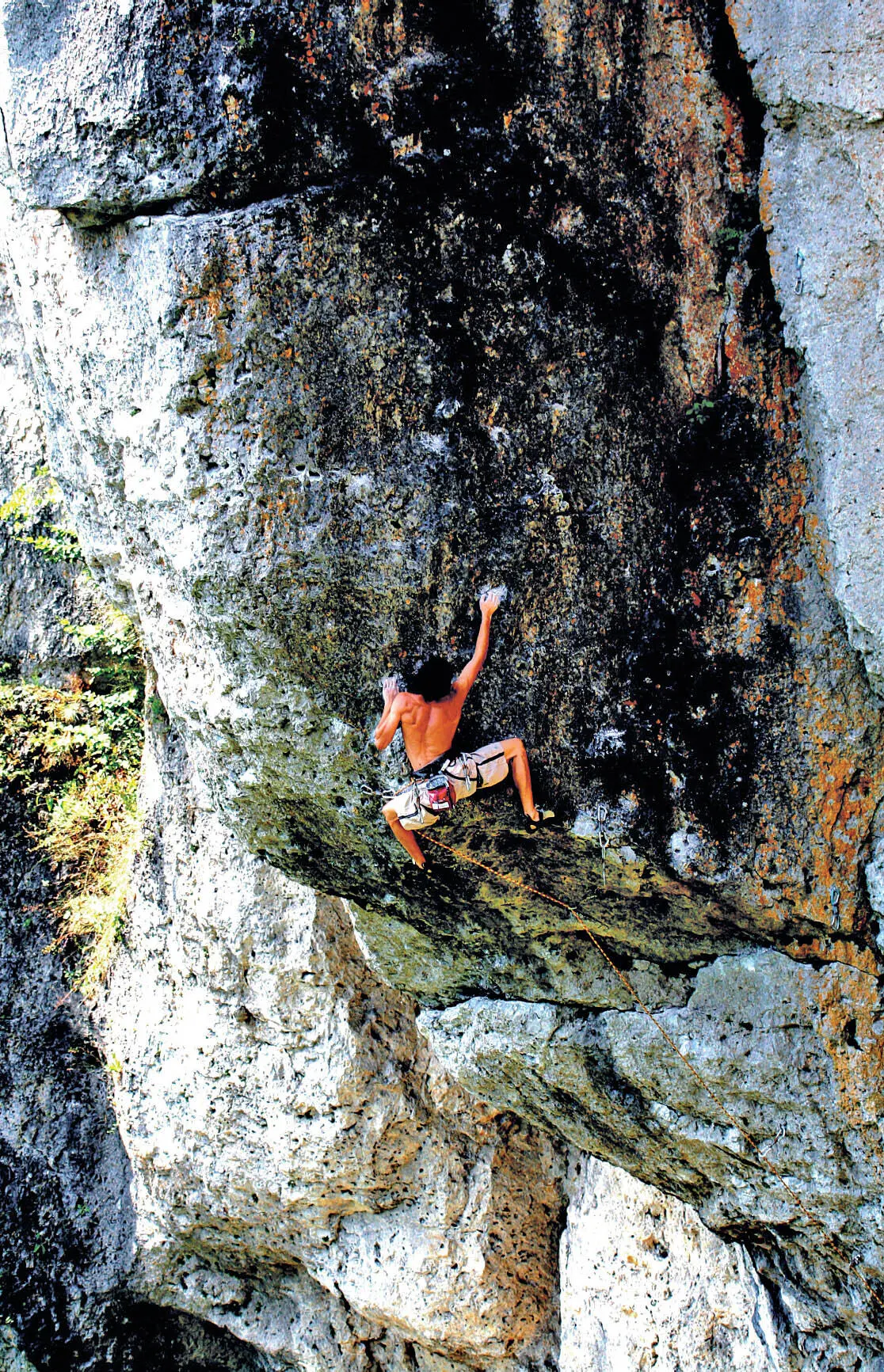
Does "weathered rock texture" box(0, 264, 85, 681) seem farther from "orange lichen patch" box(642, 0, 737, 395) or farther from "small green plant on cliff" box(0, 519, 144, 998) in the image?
"orange lichen patch" box(642, 0, 737, 395)

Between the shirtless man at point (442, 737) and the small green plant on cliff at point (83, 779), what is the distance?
327cm

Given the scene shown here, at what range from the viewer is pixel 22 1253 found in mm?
6398

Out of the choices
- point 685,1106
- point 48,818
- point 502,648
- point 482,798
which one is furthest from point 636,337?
point 48,818

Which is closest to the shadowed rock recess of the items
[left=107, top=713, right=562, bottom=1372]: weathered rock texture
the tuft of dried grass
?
[left=107, top=713, right=562, bottom=1372]: weathered rock texture

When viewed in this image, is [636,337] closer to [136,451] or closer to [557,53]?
[557,53]

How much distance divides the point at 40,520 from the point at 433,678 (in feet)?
15.3

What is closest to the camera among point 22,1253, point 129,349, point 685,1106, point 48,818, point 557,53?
point 557,53

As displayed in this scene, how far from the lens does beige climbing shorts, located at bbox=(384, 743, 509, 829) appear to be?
378cm

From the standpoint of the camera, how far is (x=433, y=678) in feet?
12.5

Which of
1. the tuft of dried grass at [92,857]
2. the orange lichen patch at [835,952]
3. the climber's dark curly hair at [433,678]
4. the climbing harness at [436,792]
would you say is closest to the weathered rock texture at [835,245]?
the orange lichen patch at [835,952]

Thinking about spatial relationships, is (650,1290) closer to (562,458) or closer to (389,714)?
(389,714)

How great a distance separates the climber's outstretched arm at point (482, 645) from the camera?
12.3 feet

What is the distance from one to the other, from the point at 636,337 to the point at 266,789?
7.13ft

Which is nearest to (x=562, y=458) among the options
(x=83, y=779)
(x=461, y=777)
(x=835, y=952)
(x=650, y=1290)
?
(x=461, y=777)
